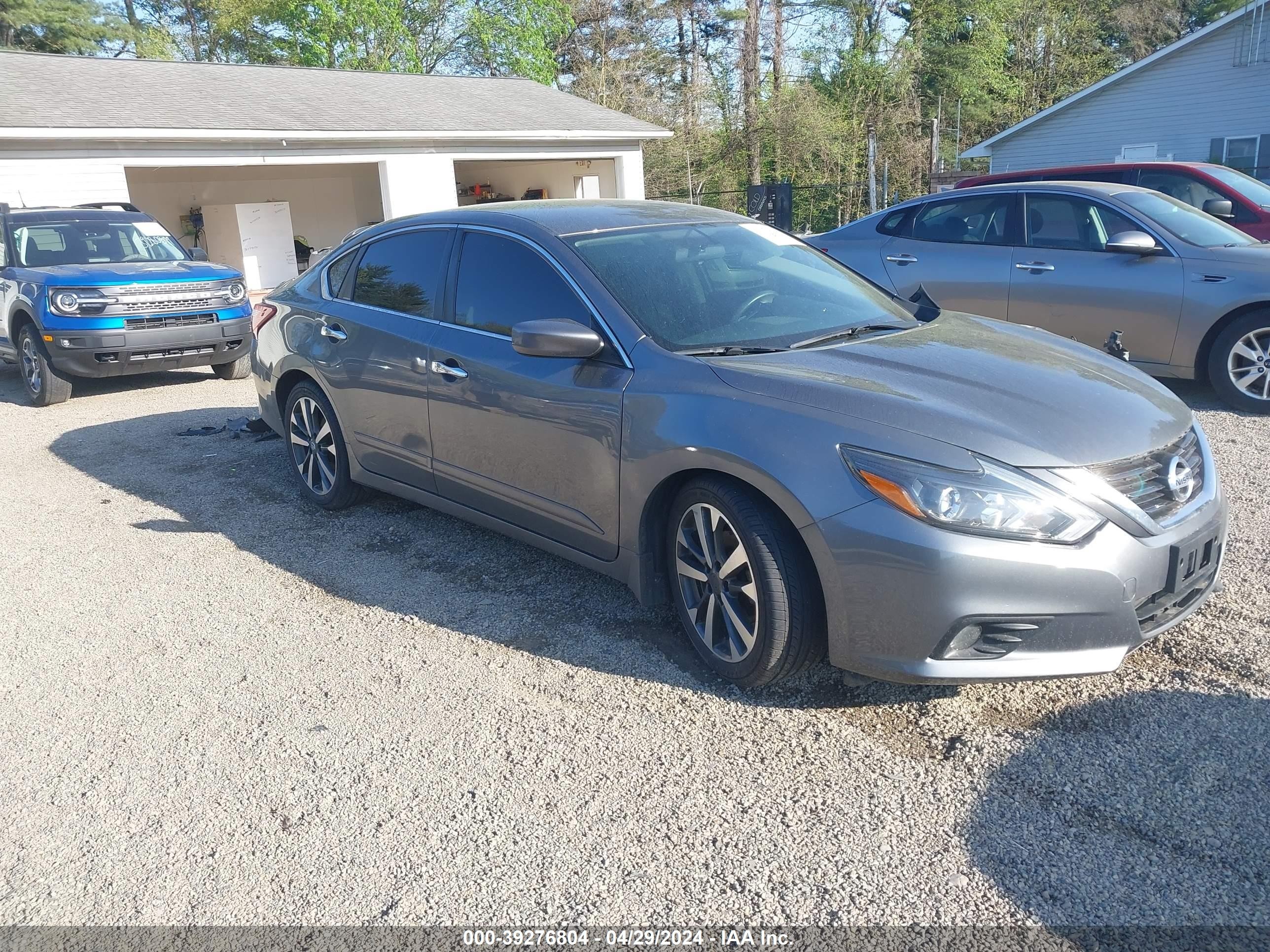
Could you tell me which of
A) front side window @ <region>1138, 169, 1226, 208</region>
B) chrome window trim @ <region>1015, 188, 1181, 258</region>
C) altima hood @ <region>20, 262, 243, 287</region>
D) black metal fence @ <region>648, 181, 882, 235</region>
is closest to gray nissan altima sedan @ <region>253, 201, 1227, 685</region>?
chrome window trim @ <region>1015, 188, 1181, 258</region>

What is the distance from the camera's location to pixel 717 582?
3479 mm

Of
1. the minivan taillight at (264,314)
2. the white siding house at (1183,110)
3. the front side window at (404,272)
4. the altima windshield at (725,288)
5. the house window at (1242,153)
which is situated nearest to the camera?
the altima windshield at (725,288)

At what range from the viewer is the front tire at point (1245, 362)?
6754mm

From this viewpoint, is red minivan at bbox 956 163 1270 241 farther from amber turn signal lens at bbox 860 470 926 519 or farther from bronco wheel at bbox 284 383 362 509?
amber turn signal lens at bbox 860 470 926 519

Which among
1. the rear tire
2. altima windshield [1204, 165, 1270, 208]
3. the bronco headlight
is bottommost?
the rear tire

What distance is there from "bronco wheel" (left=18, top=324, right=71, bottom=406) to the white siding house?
20365mm

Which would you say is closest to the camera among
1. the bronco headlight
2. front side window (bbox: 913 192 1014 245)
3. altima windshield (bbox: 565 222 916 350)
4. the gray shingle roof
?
altima windshield (bbox: 565 222 916 350)

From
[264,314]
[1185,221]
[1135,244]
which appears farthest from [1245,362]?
[264,314]

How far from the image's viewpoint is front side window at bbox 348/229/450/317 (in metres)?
4.80

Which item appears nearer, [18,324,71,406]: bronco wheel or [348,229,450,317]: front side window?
[348,229,450,317]: front side window

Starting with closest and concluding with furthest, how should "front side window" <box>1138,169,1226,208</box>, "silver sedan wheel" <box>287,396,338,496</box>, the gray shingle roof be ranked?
"silver sedan wheel" <box>287,396,338,496</box> < "front side window" <box>1138,169,1226,208</box> < the gray shingle roof

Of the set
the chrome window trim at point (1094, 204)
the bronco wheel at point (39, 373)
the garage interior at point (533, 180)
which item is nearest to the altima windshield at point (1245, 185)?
the chrome window trim at point (1094, 204)

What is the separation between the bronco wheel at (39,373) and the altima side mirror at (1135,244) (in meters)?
8.89

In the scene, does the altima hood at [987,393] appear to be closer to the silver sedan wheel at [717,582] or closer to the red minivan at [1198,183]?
the silver sedan wheel at [717,582]
